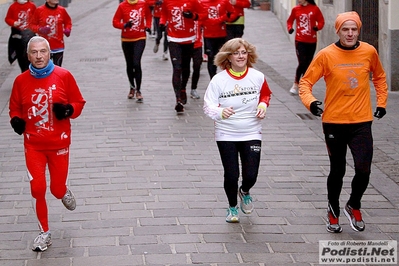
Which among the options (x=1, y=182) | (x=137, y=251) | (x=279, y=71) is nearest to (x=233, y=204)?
(x=137, y=251)

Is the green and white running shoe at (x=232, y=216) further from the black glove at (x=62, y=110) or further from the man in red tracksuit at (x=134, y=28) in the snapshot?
the man in red tracksuit at (x=134, y=28)

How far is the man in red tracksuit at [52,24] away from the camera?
→ 1270 cm

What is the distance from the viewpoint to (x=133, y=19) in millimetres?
12344

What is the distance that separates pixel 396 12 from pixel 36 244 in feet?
28.7

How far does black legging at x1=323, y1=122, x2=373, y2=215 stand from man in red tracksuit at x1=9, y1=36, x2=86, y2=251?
199 cm

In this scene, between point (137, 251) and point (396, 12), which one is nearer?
point (137, 251)

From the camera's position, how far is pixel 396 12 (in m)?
13.1

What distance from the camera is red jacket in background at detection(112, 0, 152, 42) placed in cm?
1233

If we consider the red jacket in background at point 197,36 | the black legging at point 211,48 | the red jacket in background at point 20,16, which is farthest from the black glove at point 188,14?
the red jacket in background at point 20,16

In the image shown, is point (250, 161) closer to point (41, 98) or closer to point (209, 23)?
point (41, 98)

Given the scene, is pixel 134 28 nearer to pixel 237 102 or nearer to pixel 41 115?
pixel 237 102

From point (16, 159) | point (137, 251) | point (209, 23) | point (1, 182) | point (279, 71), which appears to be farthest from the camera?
point (279, 71)

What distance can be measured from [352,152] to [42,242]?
7.98ft

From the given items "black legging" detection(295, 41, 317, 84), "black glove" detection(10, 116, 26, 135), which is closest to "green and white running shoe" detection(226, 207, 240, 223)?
"black glove" detection(10, 116, 26, 135)
